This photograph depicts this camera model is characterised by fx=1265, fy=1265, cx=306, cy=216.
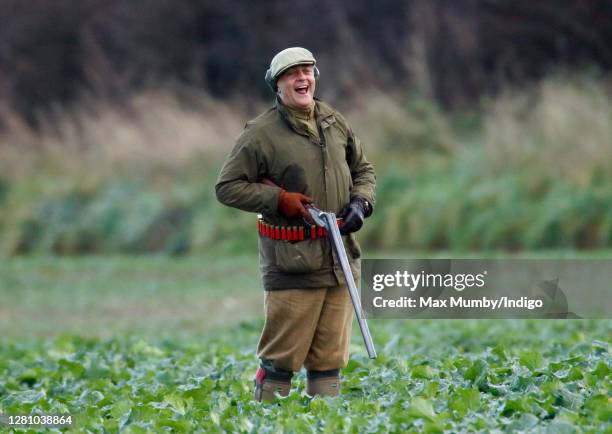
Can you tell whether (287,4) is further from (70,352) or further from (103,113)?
(70,352)

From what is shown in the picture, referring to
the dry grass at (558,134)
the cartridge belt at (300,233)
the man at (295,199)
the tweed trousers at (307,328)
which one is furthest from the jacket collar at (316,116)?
the dry grass at (558,134)

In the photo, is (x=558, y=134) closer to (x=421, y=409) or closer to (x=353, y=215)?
(x=353, y=215)

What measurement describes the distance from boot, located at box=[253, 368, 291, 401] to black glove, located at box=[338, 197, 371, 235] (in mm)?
892

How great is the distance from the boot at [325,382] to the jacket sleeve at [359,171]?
920 millimetres

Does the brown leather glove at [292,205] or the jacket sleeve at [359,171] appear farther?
the jacket sleeve at [359,171]

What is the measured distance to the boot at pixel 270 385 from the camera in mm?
6770

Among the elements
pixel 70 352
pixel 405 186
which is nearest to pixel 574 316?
pixel 70 352

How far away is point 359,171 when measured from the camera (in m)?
6.88

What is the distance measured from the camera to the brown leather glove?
6.37m

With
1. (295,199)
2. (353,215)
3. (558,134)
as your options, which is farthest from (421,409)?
(558,134)

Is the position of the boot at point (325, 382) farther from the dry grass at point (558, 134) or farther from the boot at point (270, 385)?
the dry grass at point (558, 134)

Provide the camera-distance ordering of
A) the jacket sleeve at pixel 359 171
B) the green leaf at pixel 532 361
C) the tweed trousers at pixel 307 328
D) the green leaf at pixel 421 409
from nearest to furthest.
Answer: the green leaf at pixel 421 409
the tweed trousers at pixel 307 328
the jacket sleeve at pixel 359 171
the green leaf at pixel 532 361

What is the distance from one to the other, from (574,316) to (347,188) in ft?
14.1

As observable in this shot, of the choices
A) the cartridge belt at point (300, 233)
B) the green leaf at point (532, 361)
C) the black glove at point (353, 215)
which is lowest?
the green leaf at point (532, 361)
